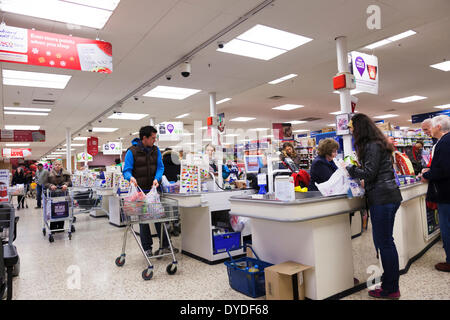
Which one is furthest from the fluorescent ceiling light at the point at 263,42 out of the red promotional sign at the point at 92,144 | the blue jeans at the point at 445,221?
the red promotional sign at the point at 92,144

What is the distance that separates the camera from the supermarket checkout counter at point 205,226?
4.07 metres

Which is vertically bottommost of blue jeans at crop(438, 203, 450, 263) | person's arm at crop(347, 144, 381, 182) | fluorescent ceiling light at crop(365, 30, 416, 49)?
blue jeans at crop(438, 203, 450, 263)

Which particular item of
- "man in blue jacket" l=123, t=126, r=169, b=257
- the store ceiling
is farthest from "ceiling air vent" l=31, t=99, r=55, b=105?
"man in blue jacket" l=123, t=126, r=169, b=257

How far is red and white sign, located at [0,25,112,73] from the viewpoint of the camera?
3.95m

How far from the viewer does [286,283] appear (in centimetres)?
271

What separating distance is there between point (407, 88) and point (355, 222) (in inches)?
289

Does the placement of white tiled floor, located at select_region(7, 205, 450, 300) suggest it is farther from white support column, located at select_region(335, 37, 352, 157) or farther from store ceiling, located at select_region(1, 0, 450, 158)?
store ceiling, located at select_region(1, 0, 450, 158)

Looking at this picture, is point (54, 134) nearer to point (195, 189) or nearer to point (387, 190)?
point (195, 189)

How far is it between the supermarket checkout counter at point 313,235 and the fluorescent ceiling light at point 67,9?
3.19 metres

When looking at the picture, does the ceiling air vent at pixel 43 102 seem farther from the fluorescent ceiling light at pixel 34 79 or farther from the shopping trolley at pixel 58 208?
the shopping trolley at pixel 58 208

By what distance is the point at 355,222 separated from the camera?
4.98m

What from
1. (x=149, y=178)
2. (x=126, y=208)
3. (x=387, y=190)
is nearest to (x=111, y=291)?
(x=126, y=208)

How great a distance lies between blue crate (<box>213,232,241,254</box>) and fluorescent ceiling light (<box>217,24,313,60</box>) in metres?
3.32

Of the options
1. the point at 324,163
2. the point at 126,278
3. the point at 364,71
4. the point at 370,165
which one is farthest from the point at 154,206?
the point at 364,71
